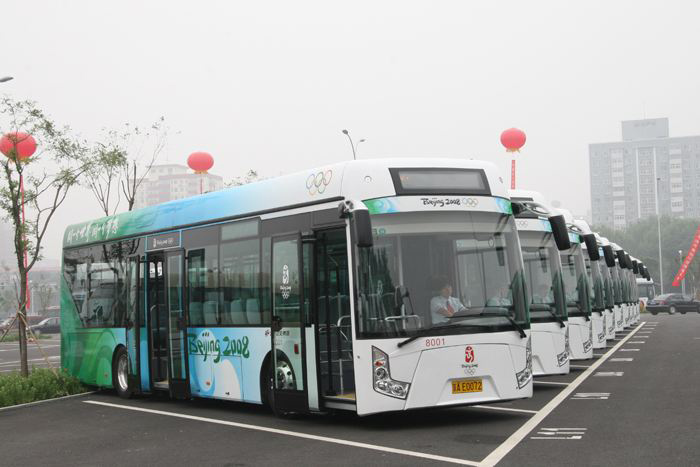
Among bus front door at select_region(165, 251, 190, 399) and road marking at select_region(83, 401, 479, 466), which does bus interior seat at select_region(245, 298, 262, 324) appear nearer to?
road marking at select_region(83, 401, 479, 466)

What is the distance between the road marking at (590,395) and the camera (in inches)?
572

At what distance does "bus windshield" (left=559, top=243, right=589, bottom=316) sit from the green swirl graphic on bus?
7.55 m

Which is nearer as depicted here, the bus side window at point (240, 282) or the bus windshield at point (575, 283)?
the bus side window at point (240, 282)

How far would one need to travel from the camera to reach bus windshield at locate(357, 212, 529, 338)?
11375mm

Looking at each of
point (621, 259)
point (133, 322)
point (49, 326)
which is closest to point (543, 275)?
point (133, 322)

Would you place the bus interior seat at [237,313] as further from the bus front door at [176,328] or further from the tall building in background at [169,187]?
the tall building in background at [169,187]

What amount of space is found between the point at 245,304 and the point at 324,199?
2454 mm

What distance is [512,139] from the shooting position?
25.1 metres

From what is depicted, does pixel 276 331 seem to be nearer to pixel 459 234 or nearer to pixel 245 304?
pixel 245 304

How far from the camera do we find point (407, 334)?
37.2ft

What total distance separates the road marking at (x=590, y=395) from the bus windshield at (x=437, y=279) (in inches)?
122

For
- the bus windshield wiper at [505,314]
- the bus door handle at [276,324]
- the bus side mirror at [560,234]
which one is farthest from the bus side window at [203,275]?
the bus side mirror at [560,234]

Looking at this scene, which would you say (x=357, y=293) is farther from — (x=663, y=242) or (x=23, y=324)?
(x=663, y=242)

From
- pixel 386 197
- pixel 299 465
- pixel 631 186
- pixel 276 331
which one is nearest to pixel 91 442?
pixel 276 331
